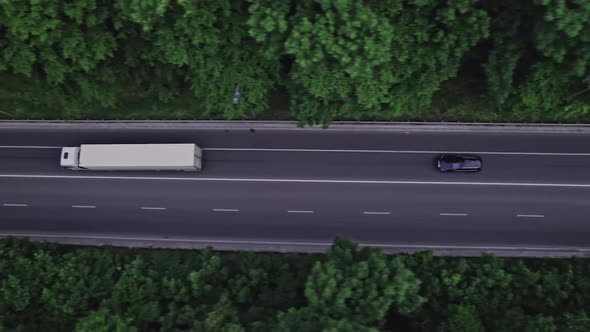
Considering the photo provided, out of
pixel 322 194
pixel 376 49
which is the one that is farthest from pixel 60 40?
pixel 322 194

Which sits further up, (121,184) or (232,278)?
(121,184)

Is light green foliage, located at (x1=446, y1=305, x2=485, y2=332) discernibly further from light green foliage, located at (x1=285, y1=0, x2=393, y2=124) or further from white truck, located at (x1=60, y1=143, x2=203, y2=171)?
white truck, located at (x1=60, y1=143, x2=203, y2=171)

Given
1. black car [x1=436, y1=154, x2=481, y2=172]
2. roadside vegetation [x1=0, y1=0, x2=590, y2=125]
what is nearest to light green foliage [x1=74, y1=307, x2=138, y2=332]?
roadside vegetation [x1=0, y1=0, x2=590, y2=125]

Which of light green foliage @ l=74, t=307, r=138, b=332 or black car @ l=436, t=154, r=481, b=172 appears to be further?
black car @ l=436, t=154, r=481, b=172

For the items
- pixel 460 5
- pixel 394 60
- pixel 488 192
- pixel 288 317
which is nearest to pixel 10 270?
pixel 288 317

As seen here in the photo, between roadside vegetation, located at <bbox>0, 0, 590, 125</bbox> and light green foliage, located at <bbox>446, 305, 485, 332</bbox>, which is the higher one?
roadside vegetation, located at <bbox>0, 0, 590, 125</bbox>

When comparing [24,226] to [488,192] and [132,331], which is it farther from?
[488,192]
